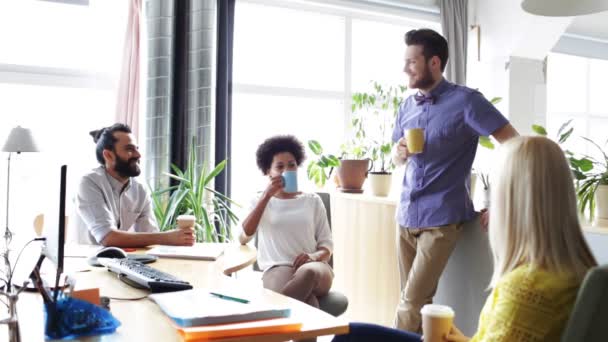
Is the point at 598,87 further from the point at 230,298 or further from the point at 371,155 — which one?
the point at 230,298

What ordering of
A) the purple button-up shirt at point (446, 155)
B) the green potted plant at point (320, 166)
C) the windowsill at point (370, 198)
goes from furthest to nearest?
the green potted plant at point (320, 166), the windowsill at point (370, 198), the purple button-up shirt at point (446, 155)

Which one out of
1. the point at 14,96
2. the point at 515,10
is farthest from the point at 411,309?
the point at 515,10

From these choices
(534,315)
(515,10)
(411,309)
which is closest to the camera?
(534,315)

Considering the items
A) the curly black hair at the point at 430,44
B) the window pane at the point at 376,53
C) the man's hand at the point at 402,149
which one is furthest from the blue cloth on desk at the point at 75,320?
the window pane at the point at 376,53

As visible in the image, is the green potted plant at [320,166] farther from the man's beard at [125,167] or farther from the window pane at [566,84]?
the window pane at [566,84]

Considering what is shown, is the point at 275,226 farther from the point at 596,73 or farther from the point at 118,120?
the point at 596,73

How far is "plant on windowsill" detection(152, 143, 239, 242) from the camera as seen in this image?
3.54 meters

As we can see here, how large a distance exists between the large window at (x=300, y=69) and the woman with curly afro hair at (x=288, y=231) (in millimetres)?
1975

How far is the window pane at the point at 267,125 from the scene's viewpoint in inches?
183

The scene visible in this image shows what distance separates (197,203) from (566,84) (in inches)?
208

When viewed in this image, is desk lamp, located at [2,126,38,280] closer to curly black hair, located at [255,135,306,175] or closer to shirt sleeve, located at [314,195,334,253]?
curly black hair, located at [255,135,306,175]

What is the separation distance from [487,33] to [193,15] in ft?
9.55

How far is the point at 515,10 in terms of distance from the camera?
16.4 ft

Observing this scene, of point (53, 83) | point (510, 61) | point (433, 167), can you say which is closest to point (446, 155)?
point (433, 167)
